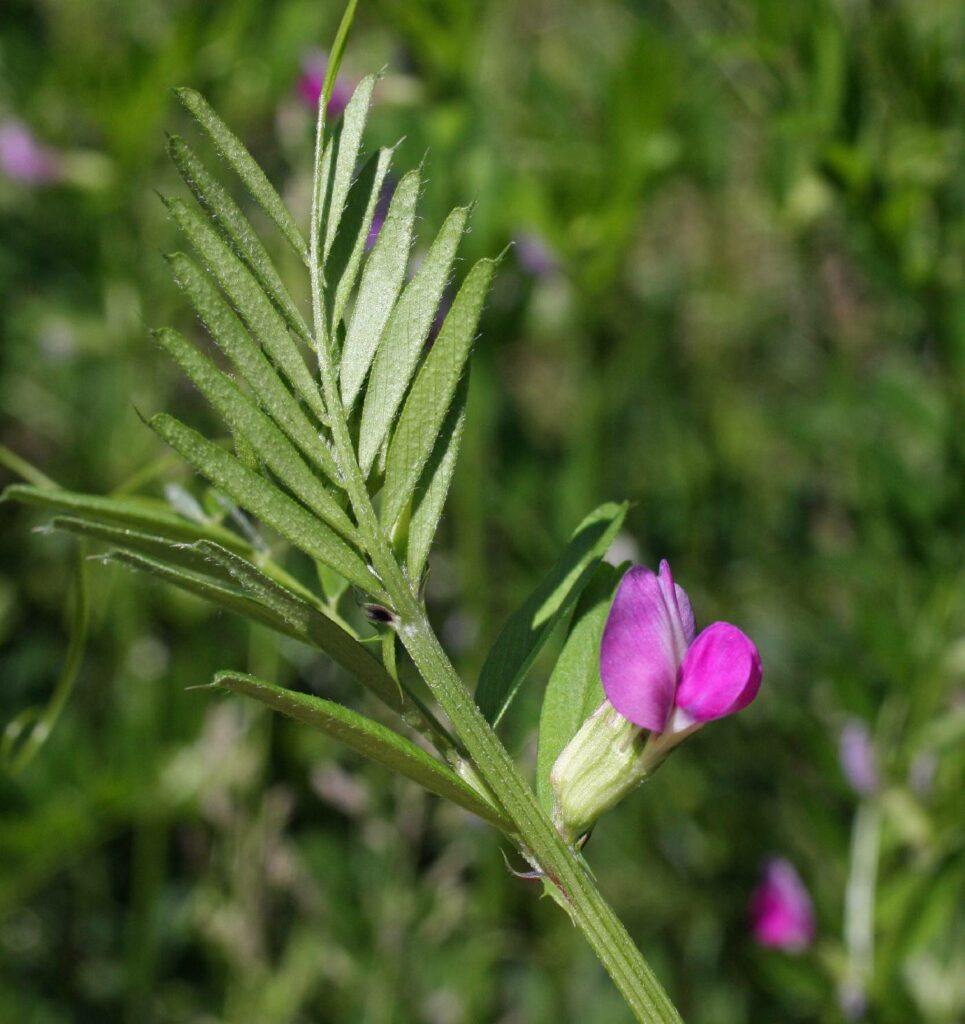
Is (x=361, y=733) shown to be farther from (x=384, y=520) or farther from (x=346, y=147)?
(x=346, y=147)

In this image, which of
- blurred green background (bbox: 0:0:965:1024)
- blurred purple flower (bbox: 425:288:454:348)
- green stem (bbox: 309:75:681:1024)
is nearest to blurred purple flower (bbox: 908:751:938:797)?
blurred green background (bbox: 0:0:965:1024)

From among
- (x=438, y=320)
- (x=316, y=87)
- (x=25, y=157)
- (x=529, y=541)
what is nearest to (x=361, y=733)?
(x=438, y=320)

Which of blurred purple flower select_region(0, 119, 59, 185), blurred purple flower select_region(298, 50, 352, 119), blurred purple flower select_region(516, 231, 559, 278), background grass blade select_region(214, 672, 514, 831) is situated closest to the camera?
background grass blade select_region(214, 672, 514, 831)

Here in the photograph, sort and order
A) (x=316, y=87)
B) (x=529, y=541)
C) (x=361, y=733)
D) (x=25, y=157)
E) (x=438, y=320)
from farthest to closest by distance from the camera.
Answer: (x=25, y=157) < (x=529, y=541) < (x=316, y=87) < (x=438, y=320) < (x=361, y=733)

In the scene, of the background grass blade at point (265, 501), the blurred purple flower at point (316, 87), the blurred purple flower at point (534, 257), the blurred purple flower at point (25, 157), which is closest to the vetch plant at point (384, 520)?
the background grass blade at point (265, 501)

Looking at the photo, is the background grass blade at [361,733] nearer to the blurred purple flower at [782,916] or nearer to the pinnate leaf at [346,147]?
the pinnate leaf at [346,147]

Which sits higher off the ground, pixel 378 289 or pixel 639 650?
pixel 378 289

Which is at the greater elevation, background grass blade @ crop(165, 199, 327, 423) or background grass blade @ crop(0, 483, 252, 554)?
background grass blade @ crop(165, 199, 327, 423)

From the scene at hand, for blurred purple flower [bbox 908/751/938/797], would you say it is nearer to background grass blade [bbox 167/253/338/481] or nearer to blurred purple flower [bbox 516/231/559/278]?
blurred purple flower [bbox 516/231/559/278]
